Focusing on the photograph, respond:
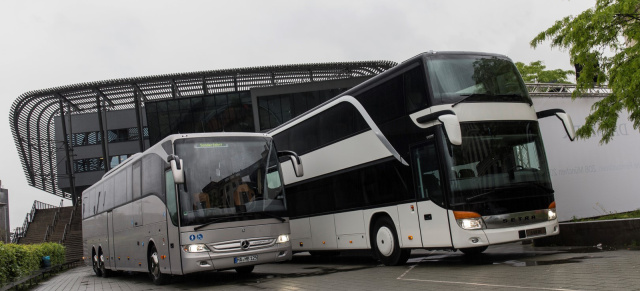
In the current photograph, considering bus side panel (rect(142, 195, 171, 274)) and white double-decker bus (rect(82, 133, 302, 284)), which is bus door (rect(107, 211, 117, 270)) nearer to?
white double-decker bus (rect(82, 133, 302, 284))

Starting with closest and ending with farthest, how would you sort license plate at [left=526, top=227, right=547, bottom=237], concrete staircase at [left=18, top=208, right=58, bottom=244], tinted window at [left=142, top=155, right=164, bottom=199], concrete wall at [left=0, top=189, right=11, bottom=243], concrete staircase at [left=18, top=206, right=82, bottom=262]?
license plate at [left=526, top=227, right=547, bottom=237], tinted window at [left=142, top=155, right=164, bottom=199], concrete wall at [left=0, top=189, right=11, bottom=243], concrete staircase at [left=18, top=206, right=82, bottom=262], concrete staircase at [left=18, top=208, right=58, bottom=244]

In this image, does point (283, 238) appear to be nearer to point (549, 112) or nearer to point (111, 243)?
point (549, 112)

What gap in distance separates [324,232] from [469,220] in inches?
234

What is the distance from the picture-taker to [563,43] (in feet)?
46.7

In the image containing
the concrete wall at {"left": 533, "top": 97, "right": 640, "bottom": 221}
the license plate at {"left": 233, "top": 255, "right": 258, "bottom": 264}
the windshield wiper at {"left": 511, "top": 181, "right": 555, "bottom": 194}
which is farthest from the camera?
the concrete wall at {"left": 533, "top": 97, "right": 640, "bottom": 221}

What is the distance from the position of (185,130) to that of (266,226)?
38.4 m

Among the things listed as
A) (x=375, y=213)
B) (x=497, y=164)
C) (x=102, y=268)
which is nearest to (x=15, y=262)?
(x=102, y=268)

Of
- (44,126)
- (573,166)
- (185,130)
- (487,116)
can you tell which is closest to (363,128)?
(487,116)

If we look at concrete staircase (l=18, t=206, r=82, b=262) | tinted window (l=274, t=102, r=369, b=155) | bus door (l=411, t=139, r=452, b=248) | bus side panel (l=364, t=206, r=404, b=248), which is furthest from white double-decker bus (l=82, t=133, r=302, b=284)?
concrete staircase (l=18, t=206, r=82, b=262)

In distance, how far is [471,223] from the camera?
10.6 m

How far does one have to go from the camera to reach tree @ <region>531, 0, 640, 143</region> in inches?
507

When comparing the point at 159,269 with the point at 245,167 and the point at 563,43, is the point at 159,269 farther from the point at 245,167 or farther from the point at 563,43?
the point at 563,43

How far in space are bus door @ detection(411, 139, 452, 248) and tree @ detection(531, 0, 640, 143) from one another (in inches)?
197

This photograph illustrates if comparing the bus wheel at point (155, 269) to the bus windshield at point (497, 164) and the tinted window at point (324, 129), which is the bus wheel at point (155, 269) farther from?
the bus windshield at point (497, 164)
